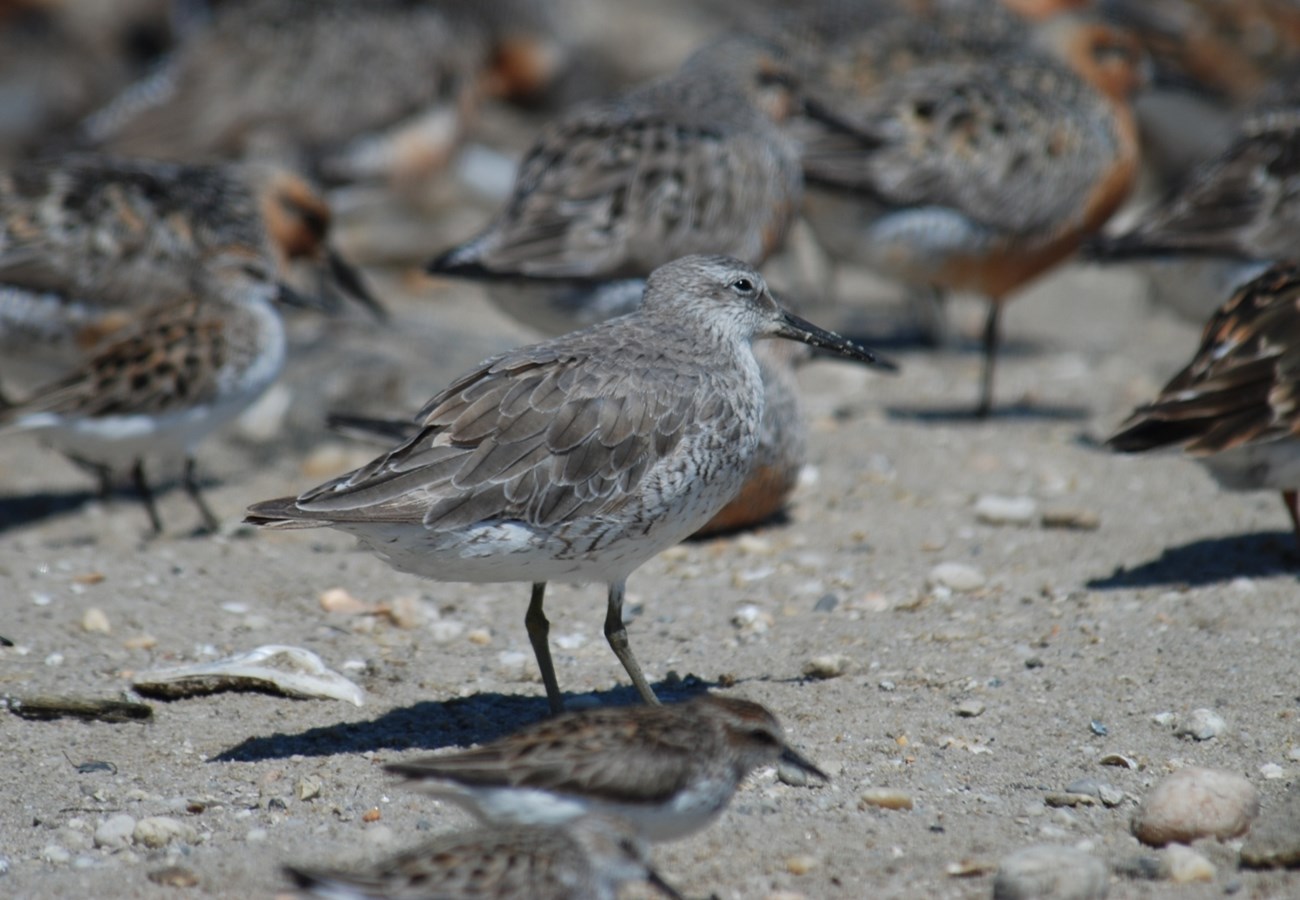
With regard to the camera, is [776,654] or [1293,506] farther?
[1293,506]

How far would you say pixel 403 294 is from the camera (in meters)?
12.0

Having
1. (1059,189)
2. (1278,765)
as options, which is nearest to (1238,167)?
(1059,189)

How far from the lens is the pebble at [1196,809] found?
173 inches

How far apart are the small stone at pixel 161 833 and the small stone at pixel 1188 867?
2622 millimetres

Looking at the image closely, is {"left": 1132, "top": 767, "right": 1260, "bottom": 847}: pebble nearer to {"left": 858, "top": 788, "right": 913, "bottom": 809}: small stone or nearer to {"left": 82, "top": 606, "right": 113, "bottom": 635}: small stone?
{"left": 858, "top": 788, "right": 913, "bottom": 809}: small stone

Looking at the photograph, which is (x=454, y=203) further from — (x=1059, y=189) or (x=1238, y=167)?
(x=1238, y=167)

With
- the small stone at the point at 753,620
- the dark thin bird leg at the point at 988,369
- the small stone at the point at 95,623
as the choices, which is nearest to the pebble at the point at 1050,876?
the small stone at the point at 753,620

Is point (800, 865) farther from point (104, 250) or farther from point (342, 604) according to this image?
point (104, 250)

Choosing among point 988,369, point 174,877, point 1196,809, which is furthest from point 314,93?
point 1196,809

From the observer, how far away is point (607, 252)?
25.2 feet

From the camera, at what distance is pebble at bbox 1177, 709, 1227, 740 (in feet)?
16.7

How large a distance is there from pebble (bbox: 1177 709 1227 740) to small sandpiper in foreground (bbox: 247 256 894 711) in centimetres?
161

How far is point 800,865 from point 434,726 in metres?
1.51

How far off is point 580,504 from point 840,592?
76.8 inches
